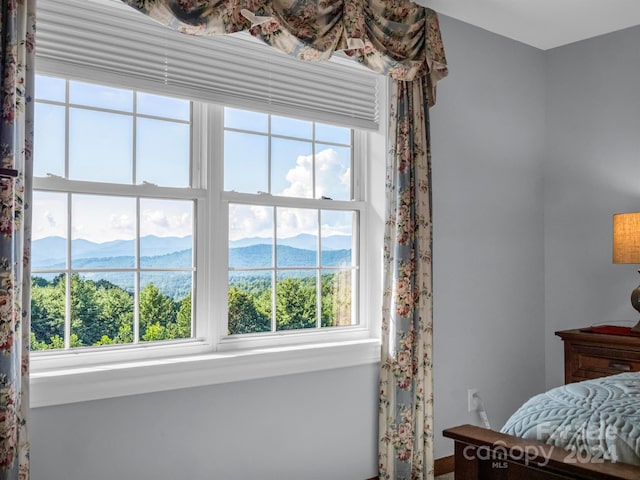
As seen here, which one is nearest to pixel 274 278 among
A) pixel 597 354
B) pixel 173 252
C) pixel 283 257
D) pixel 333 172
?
pixel 283 257

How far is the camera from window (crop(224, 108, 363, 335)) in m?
3.00

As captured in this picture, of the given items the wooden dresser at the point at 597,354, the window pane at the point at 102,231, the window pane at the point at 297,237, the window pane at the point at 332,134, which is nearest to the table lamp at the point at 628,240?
the wooden dresser at the point at 597,354

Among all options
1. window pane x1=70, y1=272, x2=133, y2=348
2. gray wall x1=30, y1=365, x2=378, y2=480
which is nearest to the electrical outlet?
gray wall x1=30, y1=365, x2=378, y2=480

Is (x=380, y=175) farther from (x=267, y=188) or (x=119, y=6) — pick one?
(x=119, y=6)

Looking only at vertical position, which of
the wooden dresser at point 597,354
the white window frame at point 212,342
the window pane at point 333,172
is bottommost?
the wooden dresser at point 597,354

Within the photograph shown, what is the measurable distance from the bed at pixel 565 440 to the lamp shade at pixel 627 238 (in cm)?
160

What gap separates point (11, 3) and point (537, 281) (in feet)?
11.4

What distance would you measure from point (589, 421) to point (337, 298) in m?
1.76

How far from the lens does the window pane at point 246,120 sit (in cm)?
298

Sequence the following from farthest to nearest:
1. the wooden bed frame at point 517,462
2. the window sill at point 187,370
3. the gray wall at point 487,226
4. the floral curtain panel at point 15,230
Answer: the gray wall at point 487,226 < the window sill at point 187,370 < the floral curtain panel at point 15,230 < the wooden bed frame at point 517,462

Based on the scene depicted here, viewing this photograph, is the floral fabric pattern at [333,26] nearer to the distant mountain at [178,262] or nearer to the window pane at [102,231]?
the window pane at [102,231]

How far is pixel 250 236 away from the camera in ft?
9.99

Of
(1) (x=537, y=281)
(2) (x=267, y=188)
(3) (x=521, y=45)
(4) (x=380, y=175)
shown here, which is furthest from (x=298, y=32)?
(1) (x=537, y=281)

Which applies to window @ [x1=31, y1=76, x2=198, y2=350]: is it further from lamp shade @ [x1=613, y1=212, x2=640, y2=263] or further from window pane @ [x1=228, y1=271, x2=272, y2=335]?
lamp shade @ [x1=613, y1=212, x2=640, y2=263]
